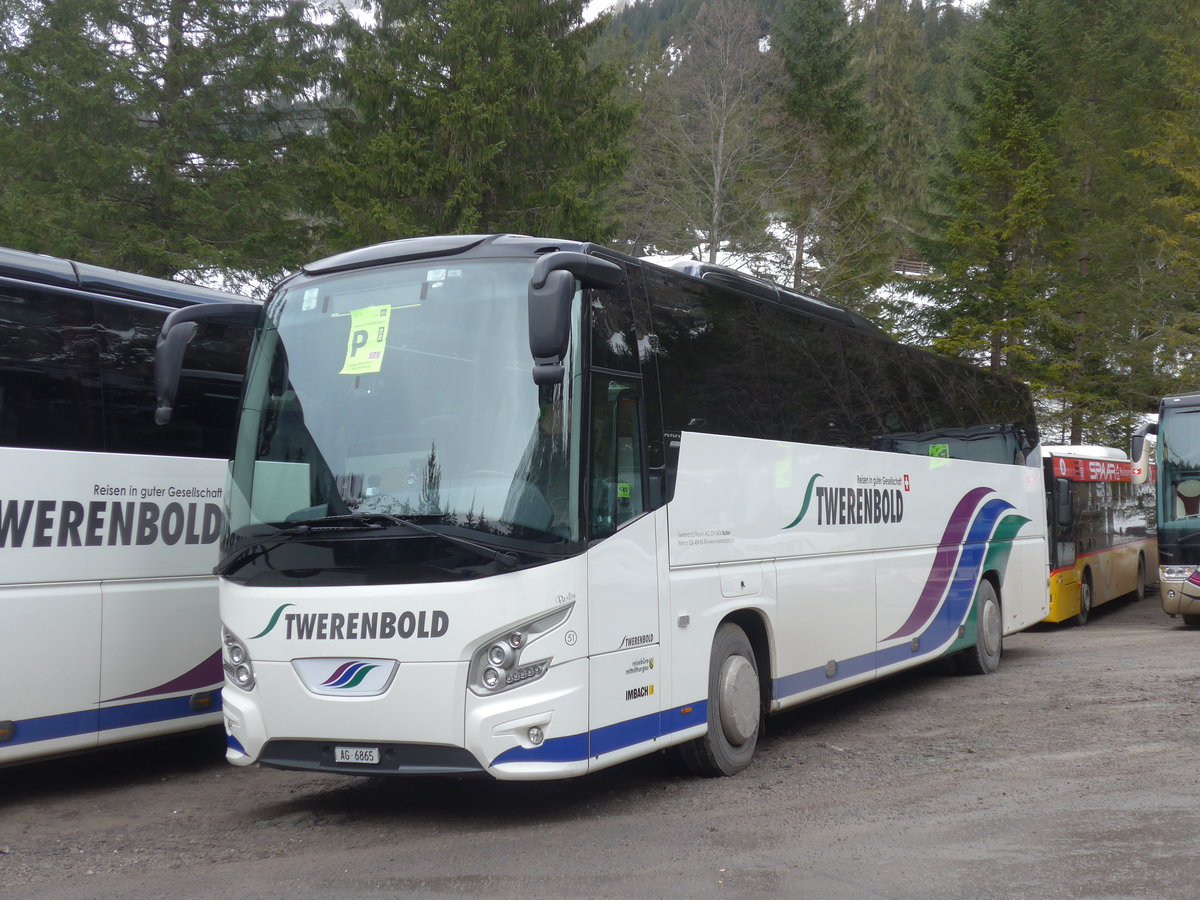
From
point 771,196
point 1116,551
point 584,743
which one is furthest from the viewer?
point 771,196

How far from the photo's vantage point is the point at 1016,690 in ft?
38.4

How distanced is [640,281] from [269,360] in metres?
2.32

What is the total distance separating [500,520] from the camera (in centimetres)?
625

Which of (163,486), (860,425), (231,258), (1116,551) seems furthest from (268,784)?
(1116,551)

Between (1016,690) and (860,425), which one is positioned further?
(1016,690)

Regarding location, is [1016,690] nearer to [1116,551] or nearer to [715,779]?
[715,779]

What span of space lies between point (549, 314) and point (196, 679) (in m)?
4.43

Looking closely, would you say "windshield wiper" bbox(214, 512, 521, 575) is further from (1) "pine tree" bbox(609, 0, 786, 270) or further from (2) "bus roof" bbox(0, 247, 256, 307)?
(1) "pine tree" bbox(609, 0, 786, 270)

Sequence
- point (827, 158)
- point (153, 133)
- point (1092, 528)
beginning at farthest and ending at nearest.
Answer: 1. point (827, 158)
2. point (153, 133)
3. point (1092, 528)

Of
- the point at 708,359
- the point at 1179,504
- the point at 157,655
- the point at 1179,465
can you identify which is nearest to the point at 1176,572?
the point at 1179,504

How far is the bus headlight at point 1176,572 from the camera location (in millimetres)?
17531

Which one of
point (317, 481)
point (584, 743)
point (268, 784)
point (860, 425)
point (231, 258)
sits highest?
point (231, 258)

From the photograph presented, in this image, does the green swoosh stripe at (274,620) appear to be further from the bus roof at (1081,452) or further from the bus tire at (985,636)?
the bus roof at (1081,452)

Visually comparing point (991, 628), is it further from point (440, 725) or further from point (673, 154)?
point (673, 154)
